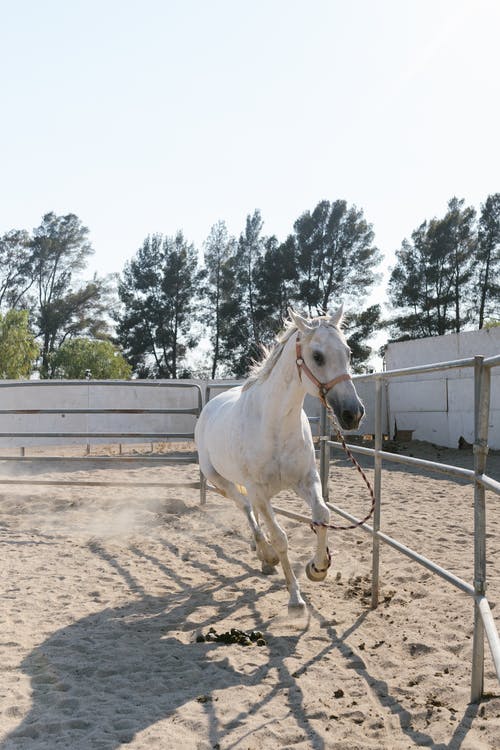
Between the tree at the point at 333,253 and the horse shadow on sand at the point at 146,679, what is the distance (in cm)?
3029

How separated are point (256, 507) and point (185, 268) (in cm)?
3420

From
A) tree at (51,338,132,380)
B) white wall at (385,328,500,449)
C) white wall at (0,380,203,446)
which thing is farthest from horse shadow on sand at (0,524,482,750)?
tree at (51,338,132,380)

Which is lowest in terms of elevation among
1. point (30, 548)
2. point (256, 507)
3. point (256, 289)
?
point (30, 548)

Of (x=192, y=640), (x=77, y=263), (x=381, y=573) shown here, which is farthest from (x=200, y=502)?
(x=77, y=263)

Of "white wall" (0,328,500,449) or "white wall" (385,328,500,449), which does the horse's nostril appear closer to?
"white wall" (0,328,500,449)

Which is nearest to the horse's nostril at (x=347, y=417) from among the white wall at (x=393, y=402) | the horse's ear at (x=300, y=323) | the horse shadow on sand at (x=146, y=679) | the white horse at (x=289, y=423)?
the white horse at (x=289, y=423)

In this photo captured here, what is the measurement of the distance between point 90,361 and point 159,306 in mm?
6461

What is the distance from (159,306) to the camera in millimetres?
36500

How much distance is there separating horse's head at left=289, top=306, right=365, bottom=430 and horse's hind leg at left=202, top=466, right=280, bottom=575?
127cm

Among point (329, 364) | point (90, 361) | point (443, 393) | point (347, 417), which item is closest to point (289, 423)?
point (329, 364)

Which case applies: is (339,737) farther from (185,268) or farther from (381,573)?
(185,268)

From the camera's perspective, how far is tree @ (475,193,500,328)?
32.1 meters

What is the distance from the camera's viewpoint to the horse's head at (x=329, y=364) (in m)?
3.17

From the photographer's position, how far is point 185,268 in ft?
122
